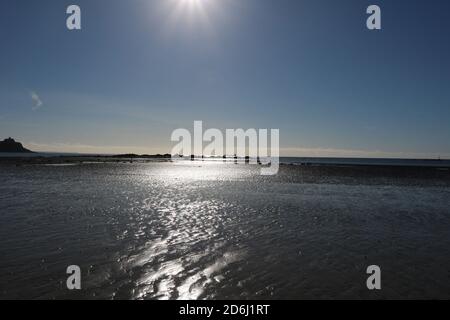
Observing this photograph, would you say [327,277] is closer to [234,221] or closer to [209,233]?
[209,233]

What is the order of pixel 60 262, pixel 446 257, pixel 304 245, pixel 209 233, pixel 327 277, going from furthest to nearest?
pixel 209 233 < pixel 304 245 < pixel 446 257 < pixel 60 262 < pixel 327 277

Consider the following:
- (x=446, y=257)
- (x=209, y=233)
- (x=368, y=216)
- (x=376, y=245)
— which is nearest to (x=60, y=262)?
(x=209, y=233)

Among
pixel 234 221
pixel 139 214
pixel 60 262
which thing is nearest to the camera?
pixel 60 262

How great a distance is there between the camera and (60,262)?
9594 millimetres

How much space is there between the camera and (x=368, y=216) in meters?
18.6

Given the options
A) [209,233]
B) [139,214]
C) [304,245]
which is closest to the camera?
[304,245]
